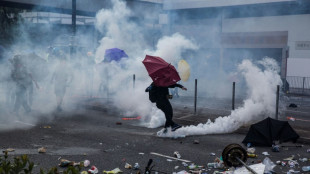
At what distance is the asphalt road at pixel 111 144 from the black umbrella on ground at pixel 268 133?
0.19 m

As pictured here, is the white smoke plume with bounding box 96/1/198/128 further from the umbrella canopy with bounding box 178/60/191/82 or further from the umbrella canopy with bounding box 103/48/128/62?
the umbrella canopy with bounding box 178/60/191/82

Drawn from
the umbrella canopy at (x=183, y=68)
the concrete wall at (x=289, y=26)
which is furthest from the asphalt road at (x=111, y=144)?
the concrete wall at (x=289, y=26)

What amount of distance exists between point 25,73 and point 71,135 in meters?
3.58

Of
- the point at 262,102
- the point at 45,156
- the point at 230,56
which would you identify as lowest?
the point at 45,156

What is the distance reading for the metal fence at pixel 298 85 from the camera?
21266 mm

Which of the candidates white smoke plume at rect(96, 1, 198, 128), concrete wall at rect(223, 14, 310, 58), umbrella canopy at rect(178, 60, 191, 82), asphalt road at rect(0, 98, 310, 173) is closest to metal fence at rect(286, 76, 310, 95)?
concrete wall at rect(223, 14, 310, 58)

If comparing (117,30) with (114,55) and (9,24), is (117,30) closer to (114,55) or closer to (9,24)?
(114,55)

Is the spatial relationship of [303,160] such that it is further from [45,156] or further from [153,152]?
[45,156]

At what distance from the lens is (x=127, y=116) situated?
440 inches

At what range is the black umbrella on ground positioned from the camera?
7.19m

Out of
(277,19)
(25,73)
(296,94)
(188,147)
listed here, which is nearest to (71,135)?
(188,147)

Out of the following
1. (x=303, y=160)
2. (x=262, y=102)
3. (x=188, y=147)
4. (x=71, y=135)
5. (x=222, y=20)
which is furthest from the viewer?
(x=222, y=20)

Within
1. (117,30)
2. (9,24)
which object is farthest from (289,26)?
(9,24)

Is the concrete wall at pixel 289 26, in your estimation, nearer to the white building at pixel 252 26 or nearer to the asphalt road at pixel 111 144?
the white building at pixel 252 26
